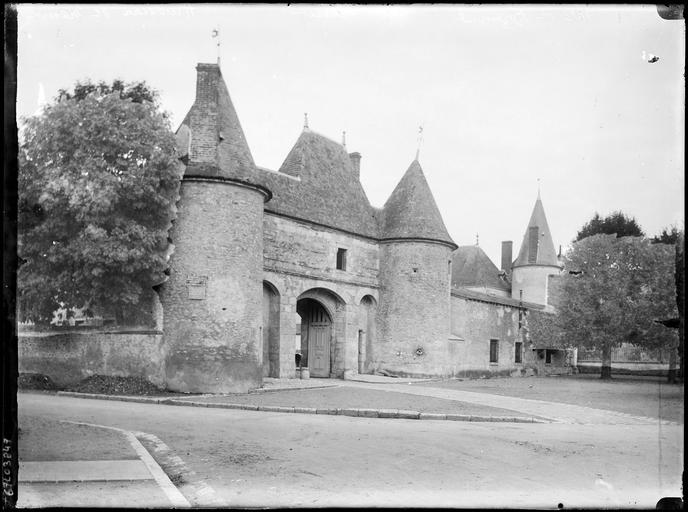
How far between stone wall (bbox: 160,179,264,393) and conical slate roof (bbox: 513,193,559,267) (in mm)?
37362

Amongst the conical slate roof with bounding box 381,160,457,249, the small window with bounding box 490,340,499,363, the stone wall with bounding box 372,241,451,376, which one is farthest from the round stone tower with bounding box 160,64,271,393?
the small window with bounding box 490,340,499,363

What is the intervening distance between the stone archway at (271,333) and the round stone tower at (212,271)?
15.0ft

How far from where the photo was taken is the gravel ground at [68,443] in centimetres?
791

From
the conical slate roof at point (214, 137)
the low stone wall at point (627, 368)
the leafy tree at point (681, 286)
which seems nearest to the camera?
the leafy tree at point (681, 286)

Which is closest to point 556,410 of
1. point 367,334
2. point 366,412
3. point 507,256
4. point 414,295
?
point 366,412

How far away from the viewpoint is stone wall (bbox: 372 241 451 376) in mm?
30094

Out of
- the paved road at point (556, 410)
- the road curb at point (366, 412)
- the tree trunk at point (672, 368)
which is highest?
the road curb at point (366, 412)

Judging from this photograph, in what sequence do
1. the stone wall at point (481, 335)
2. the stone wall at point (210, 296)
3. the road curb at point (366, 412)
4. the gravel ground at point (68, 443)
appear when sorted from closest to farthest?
the gravel ground at point (68, 443), the road curb at point (366, 412), the stone wall at point (210, 296), the stone wall at point (481, 335)

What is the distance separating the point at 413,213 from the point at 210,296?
48.3 feet

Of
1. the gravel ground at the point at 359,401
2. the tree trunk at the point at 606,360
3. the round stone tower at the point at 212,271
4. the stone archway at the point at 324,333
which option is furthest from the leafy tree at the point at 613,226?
the round stone tower at the point at 212,271

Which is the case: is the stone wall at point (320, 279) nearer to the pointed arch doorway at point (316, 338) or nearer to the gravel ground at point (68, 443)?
the pointed arch doorway at point (316, 338)

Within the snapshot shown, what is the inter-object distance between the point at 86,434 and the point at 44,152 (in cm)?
1055

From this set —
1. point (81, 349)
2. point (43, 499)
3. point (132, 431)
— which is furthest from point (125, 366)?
point (43, 499)

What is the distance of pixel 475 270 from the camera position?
55156mm
